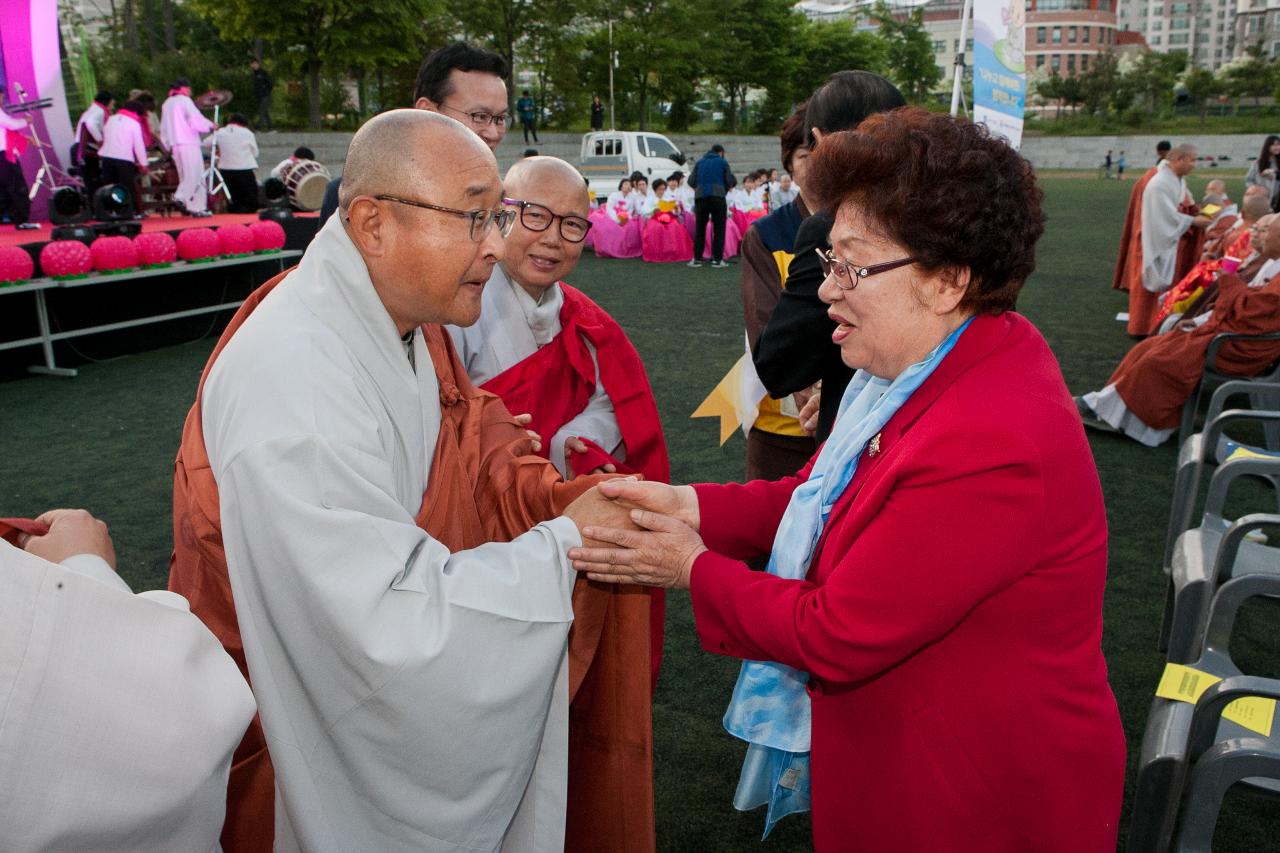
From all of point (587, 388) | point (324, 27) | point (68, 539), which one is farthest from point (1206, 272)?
point (324, 27)

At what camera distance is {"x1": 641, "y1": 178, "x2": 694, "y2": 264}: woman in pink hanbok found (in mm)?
16938

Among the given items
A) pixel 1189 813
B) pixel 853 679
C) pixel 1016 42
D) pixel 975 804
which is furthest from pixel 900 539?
pixel 1016 42

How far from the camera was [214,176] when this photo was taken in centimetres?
1616

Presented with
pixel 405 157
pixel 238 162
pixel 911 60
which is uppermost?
pixel 911 60

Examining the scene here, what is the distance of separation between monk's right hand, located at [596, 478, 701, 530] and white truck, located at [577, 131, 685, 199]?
2375cm

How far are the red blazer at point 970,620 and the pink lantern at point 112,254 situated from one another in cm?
832

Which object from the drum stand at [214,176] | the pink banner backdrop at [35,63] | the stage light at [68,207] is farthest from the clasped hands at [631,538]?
the drum stand at [214,176]

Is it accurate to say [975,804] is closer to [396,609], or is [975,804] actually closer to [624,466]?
[396,609]

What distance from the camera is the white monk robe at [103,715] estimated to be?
1.07m

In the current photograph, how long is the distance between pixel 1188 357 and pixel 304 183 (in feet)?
35.4

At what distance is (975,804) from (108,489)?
5.51 metres

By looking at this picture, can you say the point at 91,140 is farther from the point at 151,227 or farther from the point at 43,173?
the point at 151,227

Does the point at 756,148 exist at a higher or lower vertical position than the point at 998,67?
higher

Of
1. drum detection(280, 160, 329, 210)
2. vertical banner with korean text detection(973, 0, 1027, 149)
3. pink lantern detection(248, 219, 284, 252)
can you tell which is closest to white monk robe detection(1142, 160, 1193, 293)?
vertical banner with korean text detection(973, 0, 1027, 149)
